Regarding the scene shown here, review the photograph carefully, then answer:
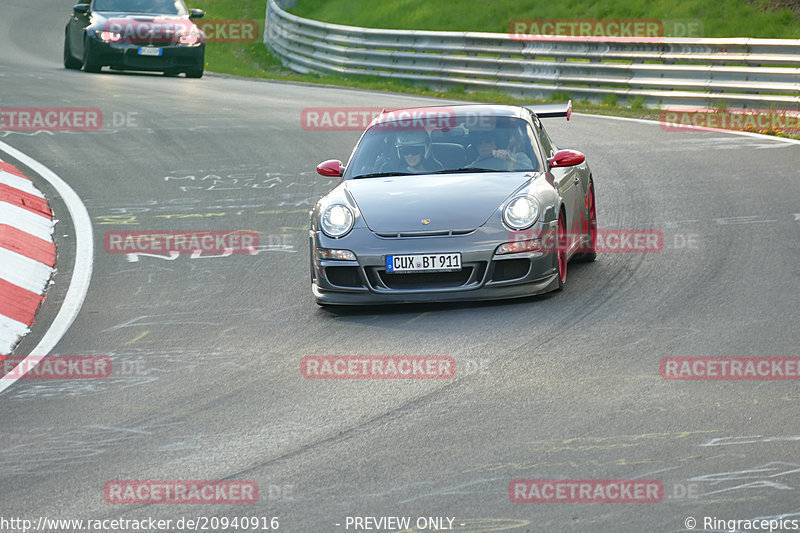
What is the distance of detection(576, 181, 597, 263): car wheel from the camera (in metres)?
9.77

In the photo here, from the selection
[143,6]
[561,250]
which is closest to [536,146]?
[561,250]

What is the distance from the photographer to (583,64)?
69.6ft

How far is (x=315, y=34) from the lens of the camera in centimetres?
2853

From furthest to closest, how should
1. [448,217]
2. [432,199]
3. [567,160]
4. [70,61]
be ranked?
[70,61] < [567,160] < [432,199] < [448,217]

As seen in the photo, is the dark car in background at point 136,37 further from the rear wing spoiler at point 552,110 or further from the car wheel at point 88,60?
the rear wing spoiler at point 552,110

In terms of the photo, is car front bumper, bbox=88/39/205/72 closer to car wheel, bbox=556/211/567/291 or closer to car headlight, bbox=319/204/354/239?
car headlight, bbox=319/204/354/239

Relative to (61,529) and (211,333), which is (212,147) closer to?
(211,333)

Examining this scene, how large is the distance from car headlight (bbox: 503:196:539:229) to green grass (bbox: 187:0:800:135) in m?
11.1

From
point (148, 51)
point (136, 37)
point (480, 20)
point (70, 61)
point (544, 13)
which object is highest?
point (544, 13)

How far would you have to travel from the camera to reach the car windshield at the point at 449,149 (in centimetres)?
930

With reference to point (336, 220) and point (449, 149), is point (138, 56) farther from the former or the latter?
point (336, 220)

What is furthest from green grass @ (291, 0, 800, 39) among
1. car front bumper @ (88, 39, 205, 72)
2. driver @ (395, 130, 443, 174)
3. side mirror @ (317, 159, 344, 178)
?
side mirror @ (317, 159, 344, 178)

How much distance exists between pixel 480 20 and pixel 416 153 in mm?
19763

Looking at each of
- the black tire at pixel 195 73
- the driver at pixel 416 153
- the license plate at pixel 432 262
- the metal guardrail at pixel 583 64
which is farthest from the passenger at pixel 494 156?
the black tire at pixel 195 73
